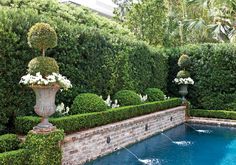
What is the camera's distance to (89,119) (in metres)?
8.81

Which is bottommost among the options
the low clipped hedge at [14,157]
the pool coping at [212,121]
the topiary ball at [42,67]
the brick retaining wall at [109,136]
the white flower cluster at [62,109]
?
the pool coping at [212,121]

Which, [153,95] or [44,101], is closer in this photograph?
[44,101]

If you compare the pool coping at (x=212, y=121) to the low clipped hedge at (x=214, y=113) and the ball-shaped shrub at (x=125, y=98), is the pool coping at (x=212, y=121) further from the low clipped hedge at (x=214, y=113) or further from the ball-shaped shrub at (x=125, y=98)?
the ball-shaped shrub at (x=125, y=98)

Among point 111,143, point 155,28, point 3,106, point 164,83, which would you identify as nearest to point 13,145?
point 3,106

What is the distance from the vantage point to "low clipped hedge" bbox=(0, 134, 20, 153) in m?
6.43

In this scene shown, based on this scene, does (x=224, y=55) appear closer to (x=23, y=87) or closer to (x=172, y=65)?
(x=172, y=65)

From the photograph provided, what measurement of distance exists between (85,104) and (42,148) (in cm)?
282

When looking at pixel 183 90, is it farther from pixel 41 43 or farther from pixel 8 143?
pixel 8 143

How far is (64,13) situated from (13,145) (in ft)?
24.6

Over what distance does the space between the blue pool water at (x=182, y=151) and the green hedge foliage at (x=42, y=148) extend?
163 cm

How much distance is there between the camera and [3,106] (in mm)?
7461

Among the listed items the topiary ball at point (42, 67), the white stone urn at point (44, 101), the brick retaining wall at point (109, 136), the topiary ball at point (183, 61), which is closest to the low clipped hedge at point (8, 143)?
the white stone urn at point (44, 101)

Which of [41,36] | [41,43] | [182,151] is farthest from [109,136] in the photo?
[41,36]

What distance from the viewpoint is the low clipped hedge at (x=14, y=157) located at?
232 inches
